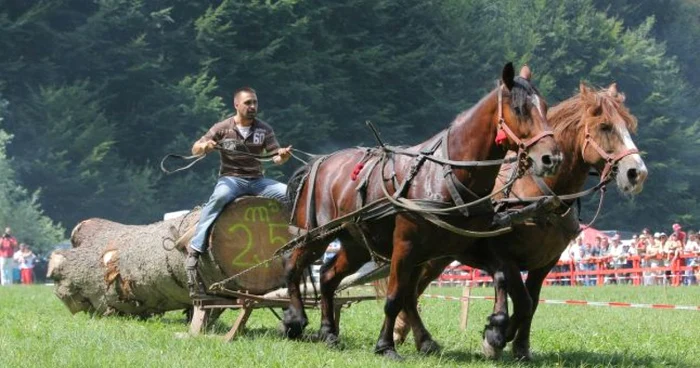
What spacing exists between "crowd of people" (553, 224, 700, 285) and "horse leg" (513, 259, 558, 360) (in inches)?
679

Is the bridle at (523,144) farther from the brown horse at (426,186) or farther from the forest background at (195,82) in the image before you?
the forest background at (195,82)

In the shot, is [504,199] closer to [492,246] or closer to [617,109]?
[492,246]

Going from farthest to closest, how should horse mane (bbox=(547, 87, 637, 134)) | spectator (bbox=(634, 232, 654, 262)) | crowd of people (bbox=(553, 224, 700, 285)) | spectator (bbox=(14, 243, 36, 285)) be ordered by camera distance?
spectator (bbox=(14, 243, 36, 285)) → spectator (bbox=(634, 232, 654, 262)) → crowd of people (bbox=(553, 224, 700, 285)) → horse mane (bbox=(547, 87, 637, 134))

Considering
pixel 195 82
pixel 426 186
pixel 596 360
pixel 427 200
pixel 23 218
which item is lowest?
pixel 596 360

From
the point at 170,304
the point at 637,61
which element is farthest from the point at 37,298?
the point at 637,61

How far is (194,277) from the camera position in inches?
501

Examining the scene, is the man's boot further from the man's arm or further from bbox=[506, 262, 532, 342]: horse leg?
bbox=[506, 262, 532, 342]: horse leg

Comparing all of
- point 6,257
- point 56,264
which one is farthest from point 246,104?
point 6,257

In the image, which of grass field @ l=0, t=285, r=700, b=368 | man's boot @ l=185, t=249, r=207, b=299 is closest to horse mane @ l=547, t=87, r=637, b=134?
grass field @ l=0, t=285, r=700, b=368

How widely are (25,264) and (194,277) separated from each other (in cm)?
2842

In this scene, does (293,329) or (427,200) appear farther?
(293,329)

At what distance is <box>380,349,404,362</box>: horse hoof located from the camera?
35.2 ft

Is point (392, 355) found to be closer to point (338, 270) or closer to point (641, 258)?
point (338, 270)

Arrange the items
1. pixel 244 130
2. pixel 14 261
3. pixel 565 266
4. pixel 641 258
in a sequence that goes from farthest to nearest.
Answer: pixel 14 261
pixel 565 266
pixel 641 258
pixel 244 130
